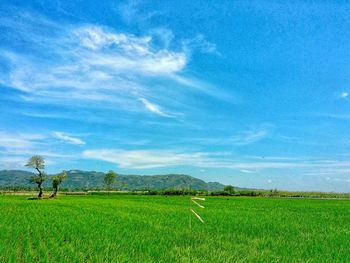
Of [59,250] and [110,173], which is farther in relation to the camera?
[110,173]

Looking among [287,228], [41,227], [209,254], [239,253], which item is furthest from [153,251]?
[287,228]

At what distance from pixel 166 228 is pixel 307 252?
23.9ft

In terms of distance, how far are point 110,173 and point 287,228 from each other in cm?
11506

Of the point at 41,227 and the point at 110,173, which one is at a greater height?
the point at 110,173

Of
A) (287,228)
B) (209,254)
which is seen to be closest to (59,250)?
(209,254)

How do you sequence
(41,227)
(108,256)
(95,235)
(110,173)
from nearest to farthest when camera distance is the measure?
(108,256)
(95,235)
(41,227)
(110,173)

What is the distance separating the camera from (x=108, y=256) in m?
10.2

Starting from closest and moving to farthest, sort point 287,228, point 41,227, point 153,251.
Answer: point 153,251 < point 41,227 < point 287,228

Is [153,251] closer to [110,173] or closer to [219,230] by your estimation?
[219,230]

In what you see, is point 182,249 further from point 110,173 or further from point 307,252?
point 110,173

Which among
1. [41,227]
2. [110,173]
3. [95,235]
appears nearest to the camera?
[95,235]

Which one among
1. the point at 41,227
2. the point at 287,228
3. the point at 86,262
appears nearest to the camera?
the point at 86,262

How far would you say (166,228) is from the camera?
17078 mm

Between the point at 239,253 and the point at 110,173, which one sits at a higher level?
the point at 110,173
